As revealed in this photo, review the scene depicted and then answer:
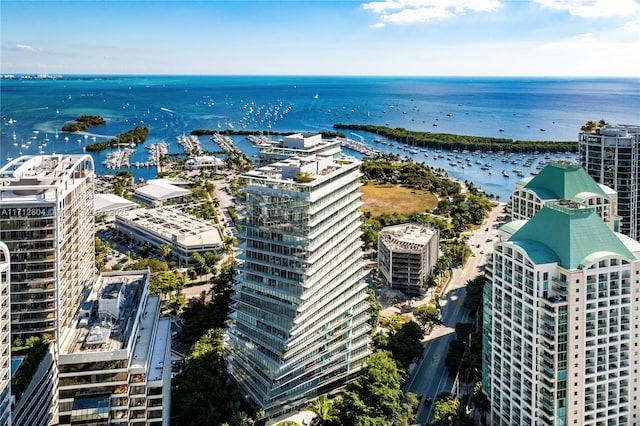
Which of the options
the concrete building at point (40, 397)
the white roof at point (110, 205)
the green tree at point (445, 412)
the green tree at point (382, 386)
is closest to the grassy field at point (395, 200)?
the white roof at point (110, 205)

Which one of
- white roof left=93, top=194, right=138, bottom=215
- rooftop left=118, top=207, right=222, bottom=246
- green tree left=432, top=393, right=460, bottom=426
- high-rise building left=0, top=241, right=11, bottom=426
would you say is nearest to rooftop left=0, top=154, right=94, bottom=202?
high-rise building left=0, top=241, right=11, bottom=426

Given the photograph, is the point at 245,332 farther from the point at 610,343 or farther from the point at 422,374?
the point at 610,343

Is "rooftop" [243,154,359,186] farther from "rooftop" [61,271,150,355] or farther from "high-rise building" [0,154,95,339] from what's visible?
"high-rise building" [0,154,95,339]

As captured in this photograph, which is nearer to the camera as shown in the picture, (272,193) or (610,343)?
(610,343)

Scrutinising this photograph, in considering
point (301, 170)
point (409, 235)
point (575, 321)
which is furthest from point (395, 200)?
point (575, 321)

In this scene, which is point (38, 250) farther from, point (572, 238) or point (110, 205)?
point (110, 205)

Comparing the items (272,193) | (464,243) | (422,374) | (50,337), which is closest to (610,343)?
(422,374)
